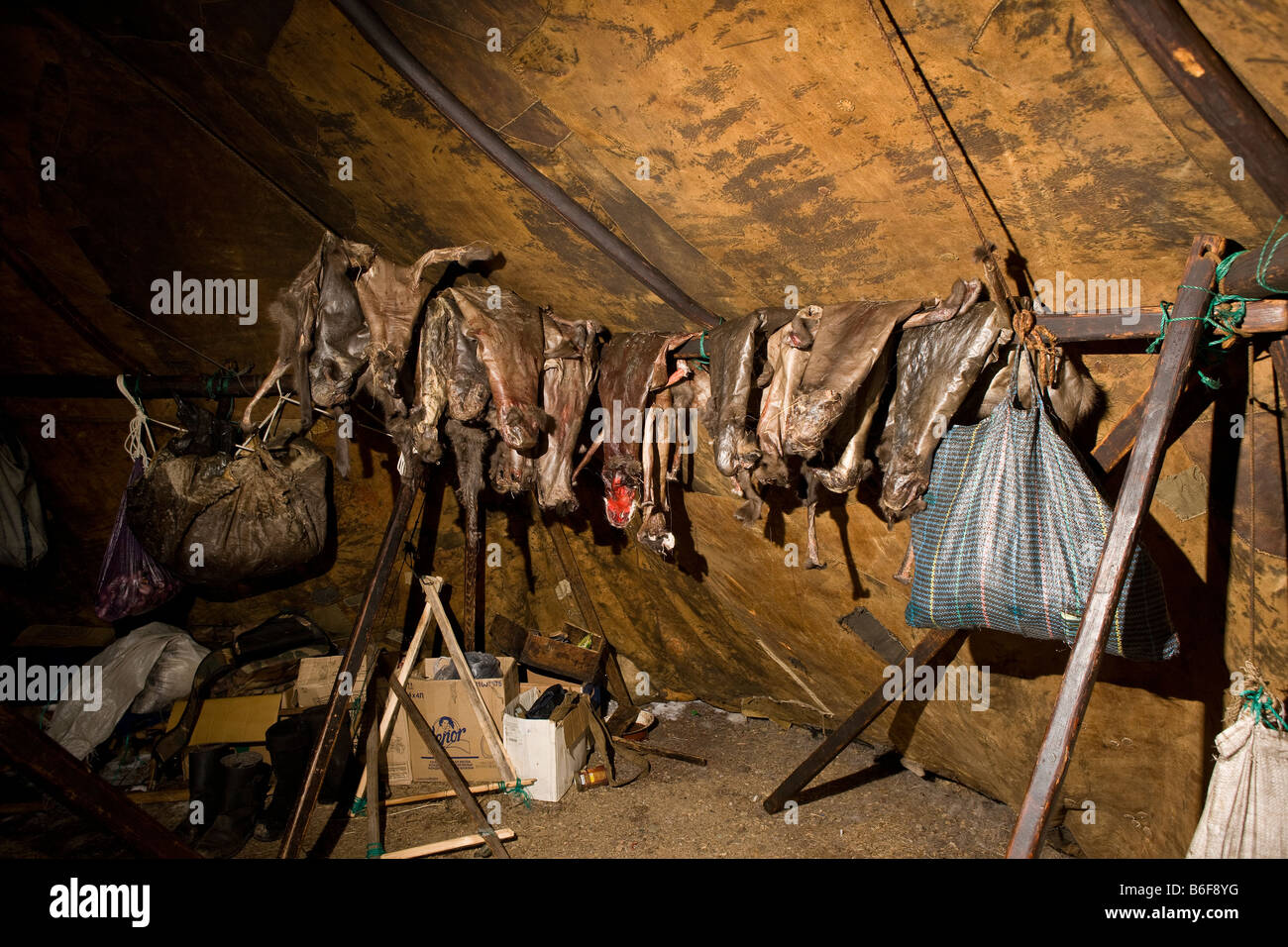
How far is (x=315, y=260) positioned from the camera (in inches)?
114

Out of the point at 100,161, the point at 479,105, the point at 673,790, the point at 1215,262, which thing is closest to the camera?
the point at 1215,262

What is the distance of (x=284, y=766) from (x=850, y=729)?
9.93 feet

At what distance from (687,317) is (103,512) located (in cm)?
430

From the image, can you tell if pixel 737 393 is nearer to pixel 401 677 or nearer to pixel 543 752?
pixel 543 752

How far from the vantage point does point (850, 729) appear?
3078 millimetres

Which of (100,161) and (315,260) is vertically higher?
(100,161)

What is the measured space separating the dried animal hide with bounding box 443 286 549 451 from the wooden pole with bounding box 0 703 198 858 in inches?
66.4

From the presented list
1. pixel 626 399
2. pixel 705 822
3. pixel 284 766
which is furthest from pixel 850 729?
pixel 284 766

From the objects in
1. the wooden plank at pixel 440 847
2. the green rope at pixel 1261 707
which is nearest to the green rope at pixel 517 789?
the wooden plank at pixel 440 847

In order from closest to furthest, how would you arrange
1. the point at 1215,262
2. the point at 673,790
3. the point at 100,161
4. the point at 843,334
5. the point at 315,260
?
1. the point at 1215,262
2. the point at 843,334
3. the point at 315,260
4. the point at 100,161
5. the point at 673,790

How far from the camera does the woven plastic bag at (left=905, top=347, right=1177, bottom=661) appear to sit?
199 centimetres

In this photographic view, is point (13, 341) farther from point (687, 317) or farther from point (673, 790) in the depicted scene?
point (673, 790)
